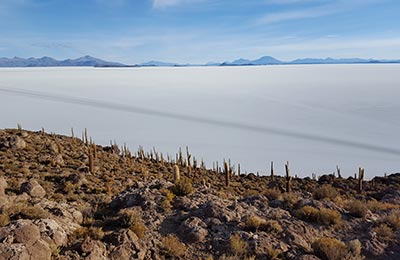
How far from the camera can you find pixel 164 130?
7338 centimetres

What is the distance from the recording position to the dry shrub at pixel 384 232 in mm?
10624

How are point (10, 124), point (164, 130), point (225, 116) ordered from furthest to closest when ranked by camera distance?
point (225, 116), point (164, 130), point (10, 124)

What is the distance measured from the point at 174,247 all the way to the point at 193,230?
3.06 ft

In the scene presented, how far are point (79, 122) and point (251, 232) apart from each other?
2923 inches

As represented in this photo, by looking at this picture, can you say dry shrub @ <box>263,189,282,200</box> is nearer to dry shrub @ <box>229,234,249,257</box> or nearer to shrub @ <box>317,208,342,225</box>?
shrub @ <box>317,208,342,225</box>

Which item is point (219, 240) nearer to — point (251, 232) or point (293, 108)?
point (251, 232)

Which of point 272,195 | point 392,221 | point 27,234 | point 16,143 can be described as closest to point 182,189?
point 272,195

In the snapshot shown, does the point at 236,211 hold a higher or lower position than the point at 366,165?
A: higher

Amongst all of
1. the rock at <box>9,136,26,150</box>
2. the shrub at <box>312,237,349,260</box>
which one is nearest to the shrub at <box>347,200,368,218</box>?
the shrub at <box>312,237,349,260</box>

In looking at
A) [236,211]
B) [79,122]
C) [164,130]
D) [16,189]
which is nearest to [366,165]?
[164,130]

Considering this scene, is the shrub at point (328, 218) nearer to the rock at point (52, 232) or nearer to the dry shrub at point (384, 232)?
the dry shrub at point (384, 232)

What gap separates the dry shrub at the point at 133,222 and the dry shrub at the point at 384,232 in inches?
271

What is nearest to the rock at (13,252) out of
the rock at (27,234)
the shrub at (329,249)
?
the rock at (27,234)

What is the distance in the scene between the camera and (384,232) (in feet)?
35.1
